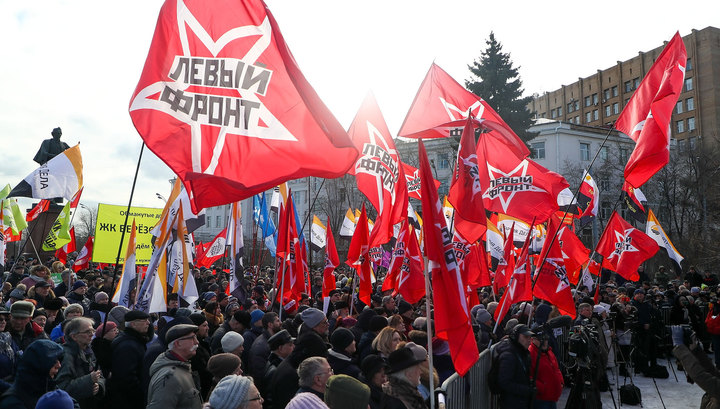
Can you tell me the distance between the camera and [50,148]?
1894 cm

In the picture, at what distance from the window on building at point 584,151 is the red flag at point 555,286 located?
50537 mm

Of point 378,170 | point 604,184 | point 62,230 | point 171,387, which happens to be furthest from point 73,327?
point 604,184

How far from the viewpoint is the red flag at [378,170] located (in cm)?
867

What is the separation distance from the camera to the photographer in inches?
207

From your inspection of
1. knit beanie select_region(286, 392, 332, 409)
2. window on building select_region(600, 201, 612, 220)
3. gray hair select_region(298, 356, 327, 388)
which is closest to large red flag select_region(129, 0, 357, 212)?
gray hair select_region(298, 356, 327, 388)

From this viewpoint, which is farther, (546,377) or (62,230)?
(62,230)

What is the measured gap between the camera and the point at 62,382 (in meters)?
5.05

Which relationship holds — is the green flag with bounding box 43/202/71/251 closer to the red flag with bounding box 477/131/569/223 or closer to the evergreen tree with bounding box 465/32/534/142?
the red flag with bounding box 477/131/569/223

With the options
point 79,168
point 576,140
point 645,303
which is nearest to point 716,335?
point 645,303

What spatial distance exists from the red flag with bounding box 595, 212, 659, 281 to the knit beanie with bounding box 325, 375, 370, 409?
502 inches

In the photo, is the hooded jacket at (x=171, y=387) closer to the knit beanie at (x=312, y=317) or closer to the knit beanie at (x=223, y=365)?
the knit beanie at (x=223, y=365)

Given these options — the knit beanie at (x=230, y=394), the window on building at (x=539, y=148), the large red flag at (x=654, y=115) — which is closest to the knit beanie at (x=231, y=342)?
the knit beanie at (x=230, y=394)

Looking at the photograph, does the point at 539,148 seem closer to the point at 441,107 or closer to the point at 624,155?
the point at 624,155

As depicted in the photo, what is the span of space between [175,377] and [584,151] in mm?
58640
